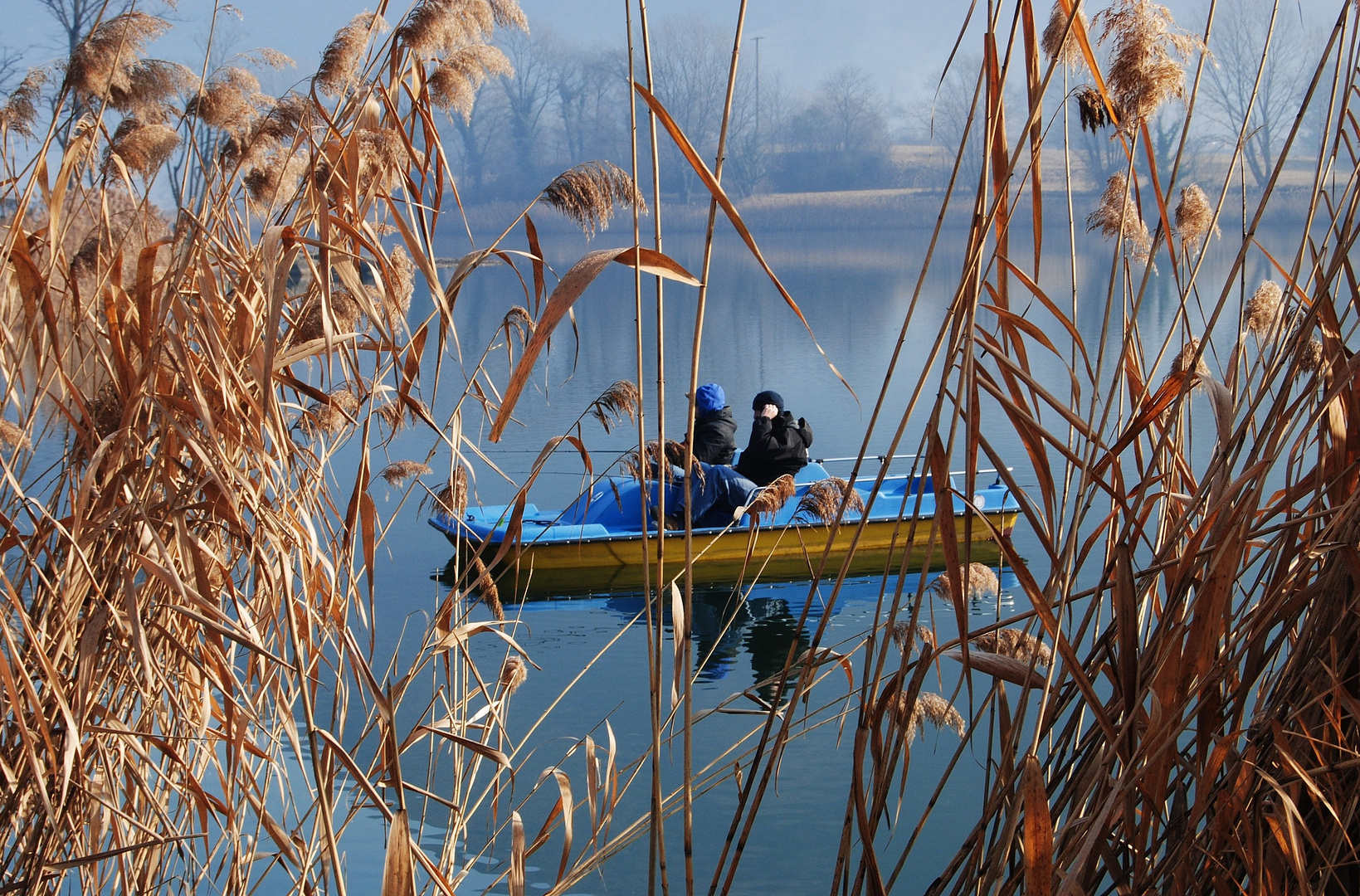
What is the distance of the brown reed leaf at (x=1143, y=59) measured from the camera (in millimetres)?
1079

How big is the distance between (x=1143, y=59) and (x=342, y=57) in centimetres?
106

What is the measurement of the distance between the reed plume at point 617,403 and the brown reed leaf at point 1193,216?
704mm

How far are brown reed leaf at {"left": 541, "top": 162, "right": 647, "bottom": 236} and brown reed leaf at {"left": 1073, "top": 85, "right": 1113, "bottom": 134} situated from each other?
49cm

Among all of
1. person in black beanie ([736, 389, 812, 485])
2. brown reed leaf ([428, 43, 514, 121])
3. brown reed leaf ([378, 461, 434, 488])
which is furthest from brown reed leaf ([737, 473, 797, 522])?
person in black beanie ([736, 389, 812, 485])

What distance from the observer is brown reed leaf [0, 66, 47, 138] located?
5.88ft

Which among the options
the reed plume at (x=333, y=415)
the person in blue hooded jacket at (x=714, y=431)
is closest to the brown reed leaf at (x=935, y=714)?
the reed plume at (x=333, y=415)

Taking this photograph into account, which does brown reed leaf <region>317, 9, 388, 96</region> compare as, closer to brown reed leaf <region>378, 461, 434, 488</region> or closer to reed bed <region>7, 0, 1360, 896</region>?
reed bed <region>7, 0, 1360, 896</region>

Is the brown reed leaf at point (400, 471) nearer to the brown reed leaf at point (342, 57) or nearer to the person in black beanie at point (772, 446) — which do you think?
the brown reed leaf at point (342, 57)

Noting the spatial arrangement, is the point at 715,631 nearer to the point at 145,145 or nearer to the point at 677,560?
the point at 677,560

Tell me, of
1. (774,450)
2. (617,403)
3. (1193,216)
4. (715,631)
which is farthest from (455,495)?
(774,450)

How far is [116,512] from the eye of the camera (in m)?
1.08

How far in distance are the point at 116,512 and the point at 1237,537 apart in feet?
3.35

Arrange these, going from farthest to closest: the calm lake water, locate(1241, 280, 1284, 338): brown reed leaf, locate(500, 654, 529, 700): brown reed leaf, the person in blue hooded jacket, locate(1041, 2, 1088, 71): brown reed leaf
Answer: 1. the person in blue hooded jacket
2. the calm lake water
3. locate(500, 654, 529, 700): brown reed leaf
4. locate(1241, 280, 1284, 338): brown reed leaf
5. locate(1041, 2, 1088, 71): brown reed leaf

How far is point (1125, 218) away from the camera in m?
1.24
